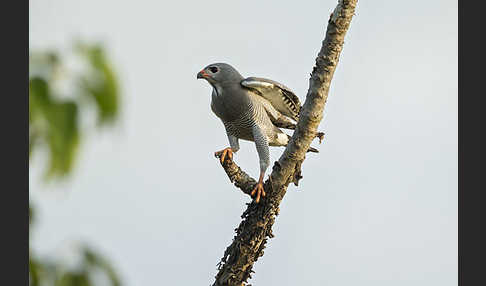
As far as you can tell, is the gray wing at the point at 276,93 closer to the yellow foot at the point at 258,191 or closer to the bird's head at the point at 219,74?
the bird's head at the point at 219,74

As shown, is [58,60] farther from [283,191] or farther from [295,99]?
[295,99]

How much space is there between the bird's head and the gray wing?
0.21 metres

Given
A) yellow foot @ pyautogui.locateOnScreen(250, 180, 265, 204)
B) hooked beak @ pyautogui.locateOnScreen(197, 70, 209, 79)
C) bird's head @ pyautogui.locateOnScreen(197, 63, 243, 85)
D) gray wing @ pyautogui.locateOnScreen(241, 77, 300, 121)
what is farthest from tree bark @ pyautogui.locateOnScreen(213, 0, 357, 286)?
hooked beak @ pyautogui.locateOnScreen(197, 70, 209, 79)

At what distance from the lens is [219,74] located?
1023 centimetres

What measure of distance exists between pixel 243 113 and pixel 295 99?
2.85ft

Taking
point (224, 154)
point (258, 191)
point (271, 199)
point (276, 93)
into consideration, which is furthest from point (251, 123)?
point (271, 199)

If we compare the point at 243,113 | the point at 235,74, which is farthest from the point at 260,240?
the point at 235,74

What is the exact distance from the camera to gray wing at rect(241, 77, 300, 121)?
9961mm

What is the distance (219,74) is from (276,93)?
38.7 inches

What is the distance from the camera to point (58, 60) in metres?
1.97

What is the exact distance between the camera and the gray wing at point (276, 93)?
996 centimetres

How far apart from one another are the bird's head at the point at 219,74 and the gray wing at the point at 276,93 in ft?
0.69

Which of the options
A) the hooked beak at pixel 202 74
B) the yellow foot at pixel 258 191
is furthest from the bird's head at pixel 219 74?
the yellow foot at pixel 258 191

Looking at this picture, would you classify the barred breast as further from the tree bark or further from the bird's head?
the tree bark
